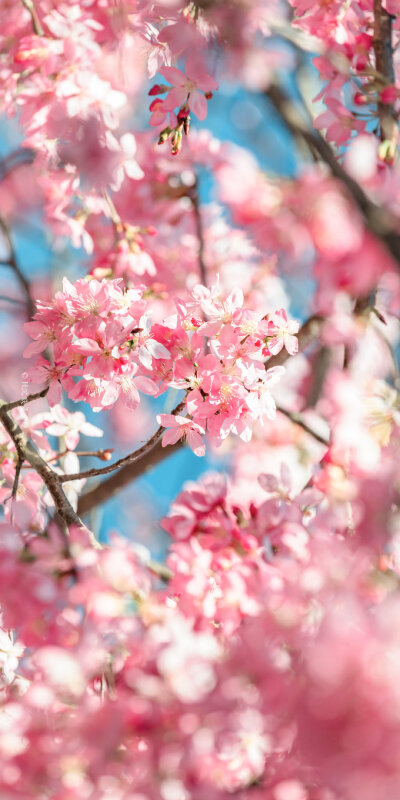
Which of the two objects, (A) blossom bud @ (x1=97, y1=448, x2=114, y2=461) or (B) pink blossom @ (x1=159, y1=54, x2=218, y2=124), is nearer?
(B) pink blossom @ (x1=159, y1=54, x2=218, y2=124)

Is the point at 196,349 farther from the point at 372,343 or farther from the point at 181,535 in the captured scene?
the point at 372,343

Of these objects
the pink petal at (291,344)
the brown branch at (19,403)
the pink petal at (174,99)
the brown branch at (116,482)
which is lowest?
the brown branch at (116,482)

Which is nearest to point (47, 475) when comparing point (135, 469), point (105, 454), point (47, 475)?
point (47, 475)

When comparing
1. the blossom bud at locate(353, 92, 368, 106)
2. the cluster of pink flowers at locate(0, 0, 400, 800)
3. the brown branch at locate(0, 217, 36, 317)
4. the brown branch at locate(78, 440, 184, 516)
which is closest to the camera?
the cluster of pink flowers at locate(0, 0, 400, 800)

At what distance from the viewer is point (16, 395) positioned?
105 inches

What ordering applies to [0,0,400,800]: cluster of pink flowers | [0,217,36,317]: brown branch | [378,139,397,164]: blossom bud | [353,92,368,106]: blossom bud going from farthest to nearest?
1. [0,217,36,317]: brown branch
2. [353,92,368,106]: blossom bud
3. [378,139,397,164]: blossom bud
4. [0,0,400,800]: cluster of pink flowers

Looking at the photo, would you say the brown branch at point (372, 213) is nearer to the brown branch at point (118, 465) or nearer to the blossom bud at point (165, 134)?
the blossom bud at point (165, 134)

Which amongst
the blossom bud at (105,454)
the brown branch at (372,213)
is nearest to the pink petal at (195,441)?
the blossom bud at (105,454)

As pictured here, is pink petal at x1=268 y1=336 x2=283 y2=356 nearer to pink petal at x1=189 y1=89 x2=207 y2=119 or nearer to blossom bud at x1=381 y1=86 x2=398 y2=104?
pink petal at x1=189 y1=89 x2=207 y2=119

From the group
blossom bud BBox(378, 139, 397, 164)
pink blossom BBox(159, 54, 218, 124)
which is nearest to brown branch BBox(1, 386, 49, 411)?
pink blossom BBox(159, 54, 218, 124)

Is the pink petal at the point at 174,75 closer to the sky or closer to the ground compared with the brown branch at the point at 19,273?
closer to the sky

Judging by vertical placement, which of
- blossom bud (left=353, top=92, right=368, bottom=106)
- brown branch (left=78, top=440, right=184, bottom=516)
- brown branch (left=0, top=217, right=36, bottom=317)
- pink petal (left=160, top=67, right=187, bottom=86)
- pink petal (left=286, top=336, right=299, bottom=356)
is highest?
pink petal (left=160, top=67, right=187, bottom=86)

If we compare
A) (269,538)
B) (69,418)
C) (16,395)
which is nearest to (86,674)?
(269,538)

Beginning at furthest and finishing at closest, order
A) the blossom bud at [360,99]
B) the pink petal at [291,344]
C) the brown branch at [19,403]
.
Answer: the blossom bud at [360,99], the pink petal at [291,344], the brown branch at [19,403]
